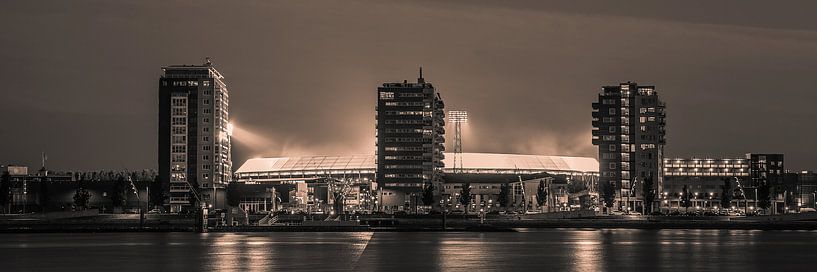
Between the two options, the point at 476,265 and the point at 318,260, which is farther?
the point at 318,260

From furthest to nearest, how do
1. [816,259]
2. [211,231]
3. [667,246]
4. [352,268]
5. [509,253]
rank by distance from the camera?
[211,231], [667,246], [509,253], [816,259], [352,268]

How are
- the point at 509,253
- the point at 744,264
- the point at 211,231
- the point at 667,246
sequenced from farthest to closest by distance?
1. the point at 211,231
2. the point at 667,246
3. the point at 509,253
4. the point at 744,264

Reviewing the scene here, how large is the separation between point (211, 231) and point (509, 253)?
7780 centimetres

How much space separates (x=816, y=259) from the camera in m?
79.4

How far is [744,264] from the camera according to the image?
7362cm

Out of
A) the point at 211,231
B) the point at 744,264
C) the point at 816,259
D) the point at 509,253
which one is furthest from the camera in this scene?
the point at 211,231

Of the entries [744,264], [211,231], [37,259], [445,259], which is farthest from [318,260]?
[211,231]

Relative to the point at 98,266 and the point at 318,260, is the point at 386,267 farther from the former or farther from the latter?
the point at 98,266

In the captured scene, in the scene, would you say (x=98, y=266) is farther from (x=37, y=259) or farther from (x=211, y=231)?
(x=211, y=231)

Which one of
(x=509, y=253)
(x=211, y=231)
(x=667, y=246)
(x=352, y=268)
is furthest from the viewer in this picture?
(x=211, y=231)

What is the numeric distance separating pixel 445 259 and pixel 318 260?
7977mm

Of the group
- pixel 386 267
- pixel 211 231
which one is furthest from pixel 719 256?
pixel 211 231

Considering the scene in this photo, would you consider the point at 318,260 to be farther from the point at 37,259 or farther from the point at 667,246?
the point at 667,246

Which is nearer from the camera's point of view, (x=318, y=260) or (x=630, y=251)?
(x=318, y=260)
